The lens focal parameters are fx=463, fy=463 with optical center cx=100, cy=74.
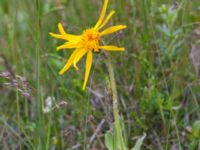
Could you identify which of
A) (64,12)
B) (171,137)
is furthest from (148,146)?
(64,12)

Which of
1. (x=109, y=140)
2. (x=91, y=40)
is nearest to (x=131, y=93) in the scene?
(x=109, y=140)

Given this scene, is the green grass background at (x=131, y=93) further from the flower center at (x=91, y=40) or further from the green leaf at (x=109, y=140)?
the flower center at (x=91, y=40)

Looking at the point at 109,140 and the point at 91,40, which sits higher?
the point at 91,40

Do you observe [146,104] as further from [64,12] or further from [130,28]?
[64,12]

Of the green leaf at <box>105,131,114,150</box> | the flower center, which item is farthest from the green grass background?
the flower center

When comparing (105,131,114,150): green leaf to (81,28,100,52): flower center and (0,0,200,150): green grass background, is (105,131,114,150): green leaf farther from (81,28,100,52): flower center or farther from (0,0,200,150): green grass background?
(81,28,100,52): flower center

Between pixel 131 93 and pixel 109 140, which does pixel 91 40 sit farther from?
pixel 131 93

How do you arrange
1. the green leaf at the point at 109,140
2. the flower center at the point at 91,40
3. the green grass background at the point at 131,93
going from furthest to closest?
the green grass background at the point at 131,93
the green leaf at the point at 109,140
the flower center at the point at 91,40

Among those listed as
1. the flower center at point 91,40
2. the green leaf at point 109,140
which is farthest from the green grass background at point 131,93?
the flower center at point 91,40
